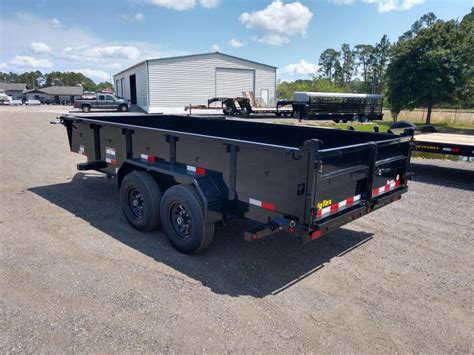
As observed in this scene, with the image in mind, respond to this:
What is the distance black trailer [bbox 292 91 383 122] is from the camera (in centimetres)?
2870

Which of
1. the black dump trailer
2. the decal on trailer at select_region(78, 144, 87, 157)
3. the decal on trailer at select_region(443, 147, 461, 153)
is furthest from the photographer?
the decal on trailer at select_region(443, 147, 461, 153)

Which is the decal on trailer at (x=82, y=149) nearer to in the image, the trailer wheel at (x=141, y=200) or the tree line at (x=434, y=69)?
the trailer wheel at (x=141, y=200)

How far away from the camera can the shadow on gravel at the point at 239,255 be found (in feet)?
13.4

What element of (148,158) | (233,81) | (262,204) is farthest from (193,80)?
(262,204)

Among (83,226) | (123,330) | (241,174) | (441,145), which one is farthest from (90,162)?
(441,145)

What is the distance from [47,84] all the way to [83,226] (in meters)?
159

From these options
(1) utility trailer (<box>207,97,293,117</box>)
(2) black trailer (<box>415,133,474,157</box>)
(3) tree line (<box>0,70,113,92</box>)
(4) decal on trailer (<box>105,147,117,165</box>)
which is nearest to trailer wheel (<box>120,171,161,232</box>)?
(4) decal on trailer (<box>105,147,117,165</box>)

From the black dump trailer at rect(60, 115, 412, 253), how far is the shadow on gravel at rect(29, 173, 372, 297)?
23cm

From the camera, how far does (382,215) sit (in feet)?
21.1

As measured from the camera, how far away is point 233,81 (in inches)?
1620

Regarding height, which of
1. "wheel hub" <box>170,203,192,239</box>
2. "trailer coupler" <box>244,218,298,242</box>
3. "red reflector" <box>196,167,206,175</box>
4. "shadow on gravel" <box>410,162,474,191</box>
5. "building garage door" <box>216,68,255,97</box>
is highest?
"building garage door" <box>216,68,255,97</box>

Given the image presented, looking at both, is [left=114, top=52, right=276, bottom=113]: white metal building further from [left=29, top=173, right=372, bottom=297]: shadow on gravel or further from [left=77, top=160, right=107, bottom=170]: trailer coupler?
[left=29, top=173, right=372, bottom=297]: shadow on gravel

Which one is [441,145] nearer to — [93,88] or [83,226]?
[83,226]

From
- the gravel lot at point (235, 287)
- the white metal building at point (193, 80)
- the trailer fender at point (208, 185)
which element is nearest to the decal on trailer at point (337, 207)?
the gravel lot at point (235, 287)
